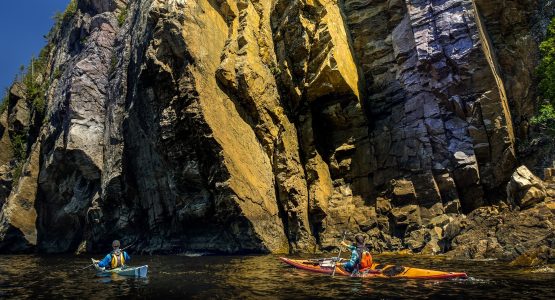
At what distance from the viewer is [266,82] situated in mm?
36719

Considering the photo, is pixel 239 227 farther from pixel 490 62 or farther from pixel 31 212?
pixel 31 212

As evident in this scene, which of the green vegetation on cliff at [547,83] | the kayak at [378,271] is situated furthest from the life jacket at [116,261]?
the green vegetation on cliff at [547,83]

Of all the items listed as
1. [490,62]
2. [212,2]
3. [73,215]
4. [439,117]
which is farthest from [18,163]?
[490,62]

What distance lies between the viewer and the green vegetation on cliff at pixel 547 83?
30.7m

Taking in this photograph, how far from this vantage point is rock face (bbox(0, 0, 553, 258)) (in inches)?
1235

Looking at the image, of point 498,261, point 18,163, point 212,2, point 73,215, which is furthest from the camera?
point 18,163

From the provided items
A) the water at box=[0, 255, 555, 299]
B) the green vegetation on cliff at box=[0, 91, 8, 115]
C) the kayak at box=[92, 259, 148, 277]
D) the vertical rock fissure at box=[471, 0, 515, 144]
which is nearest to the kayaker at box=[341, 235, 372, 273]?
Answer: the water at box=[0, 255, 555, 299]

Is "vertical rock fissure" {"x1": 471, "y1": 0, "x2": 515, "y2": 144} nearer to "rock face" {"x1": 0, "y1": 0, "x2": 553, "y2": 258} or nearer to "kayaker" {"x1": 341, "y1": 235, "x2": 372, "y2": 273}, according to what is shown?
"rock face" {"x1": 0, "y1": 0, "x2": 553, "y2": 258}

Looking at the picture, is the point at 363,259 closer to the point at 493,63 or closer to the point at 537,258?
the point at 537,258

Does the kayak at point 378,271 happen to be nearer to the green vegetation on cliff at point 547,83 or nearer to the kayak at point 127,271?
the kayak at point 127,271

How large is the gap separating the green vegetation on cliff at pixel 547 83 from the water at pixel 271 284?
13.7m

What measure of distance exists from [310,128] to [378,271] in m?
A: 18.5

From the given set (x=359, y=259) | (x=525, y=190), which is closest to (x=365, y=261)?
(x=359, y=259)

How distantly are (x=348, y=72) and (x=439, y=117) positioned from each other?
7.62m
